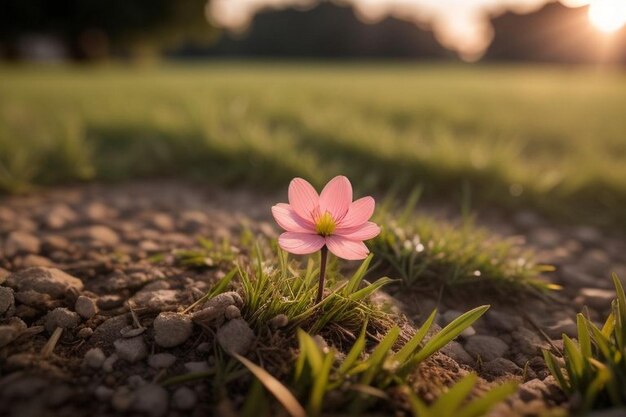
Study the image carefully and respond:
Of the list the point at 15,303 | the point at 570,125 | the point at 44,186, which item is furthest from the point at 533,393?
the point at 570,125

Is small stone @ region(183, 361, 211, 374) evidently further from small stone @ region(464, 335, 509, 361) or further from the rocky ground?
small stone @ region(464, 335, 509, 361)

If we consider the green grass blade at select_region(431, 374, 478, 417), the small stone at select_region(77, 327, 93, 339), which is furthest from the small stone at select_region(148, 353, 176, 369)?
the green grass blade at select_region(431, 374, 478, 417)

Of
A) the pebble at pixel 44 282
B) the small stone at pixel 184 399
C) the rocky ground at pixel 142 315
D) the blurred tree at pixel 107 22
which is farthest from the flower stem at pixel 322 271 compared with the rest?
the blurred tree at pixel 107 22

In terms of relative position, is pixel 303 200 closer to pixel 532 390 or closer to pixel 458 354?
pixel 458 354

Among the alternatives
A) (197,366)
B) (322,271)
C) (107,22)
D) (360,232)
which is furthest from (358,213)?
(107,22)

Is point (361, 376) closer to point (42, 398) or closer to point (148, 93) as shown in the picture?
point (42, 398)

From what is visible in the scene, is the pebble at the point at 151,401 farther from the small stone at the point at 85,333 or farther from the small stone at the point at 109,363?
the small stone at the point at 85,333
